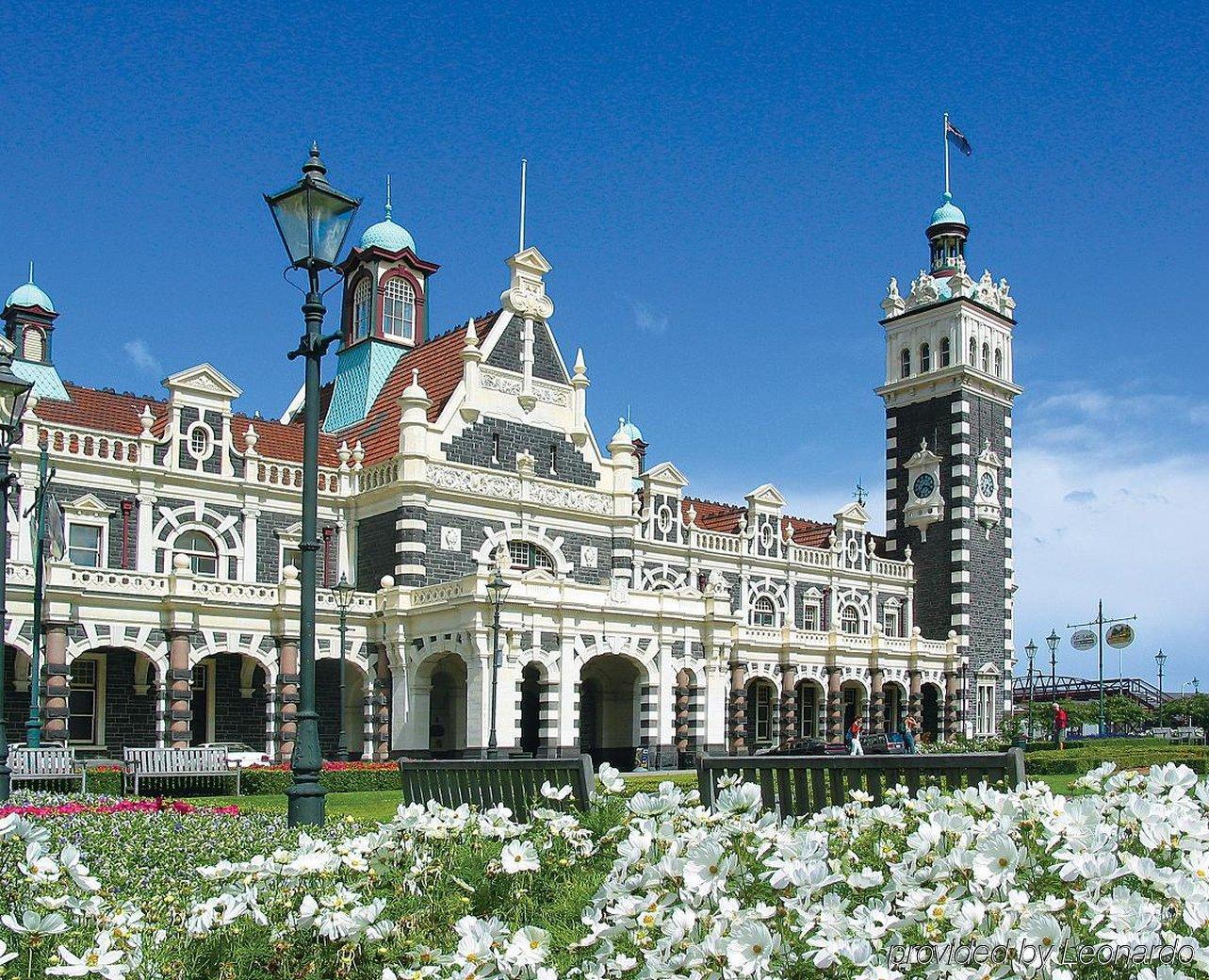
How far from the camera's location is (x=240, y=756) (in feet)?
105

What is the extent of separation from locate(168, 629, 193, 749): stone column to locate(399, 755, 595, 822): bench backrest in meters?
24.2

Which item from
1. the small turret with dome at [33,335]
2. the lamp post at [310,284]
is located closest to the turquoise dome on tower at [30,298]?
the small turret with dome at [33,335]

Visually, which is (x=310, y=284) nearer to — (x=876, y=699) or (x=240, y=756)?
(x=240, y=756)

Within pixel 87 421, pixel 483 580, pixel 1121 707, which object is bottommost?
pixel 1121 707

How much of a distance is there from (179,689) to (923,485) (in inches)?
1410

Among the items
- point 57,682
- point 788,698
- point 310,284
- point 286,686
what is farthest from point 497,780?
point 788,698

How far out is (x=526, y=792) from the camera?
10281mm

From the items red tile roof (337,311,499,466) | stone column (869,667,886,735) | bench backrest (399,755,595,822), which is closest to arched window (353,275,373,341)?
red tile roof (337,311,499,466)

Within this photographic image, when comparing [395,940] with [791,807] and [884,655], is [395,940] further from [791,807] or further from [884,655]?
[884,655]

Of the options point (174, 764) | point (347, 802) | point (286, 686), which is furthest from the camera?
point (286, 686)

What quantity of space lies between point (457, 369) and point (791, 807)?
34.5 m

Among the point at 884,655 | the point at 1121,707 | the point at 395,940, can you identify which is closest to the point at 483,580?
the point at 884,655

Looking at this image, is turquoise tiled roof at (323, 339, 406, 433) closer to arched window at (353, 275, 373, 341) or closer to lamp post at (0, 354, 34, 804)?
arched window at (353, 275, 373, 341)

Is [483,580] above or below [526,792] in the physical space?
above
